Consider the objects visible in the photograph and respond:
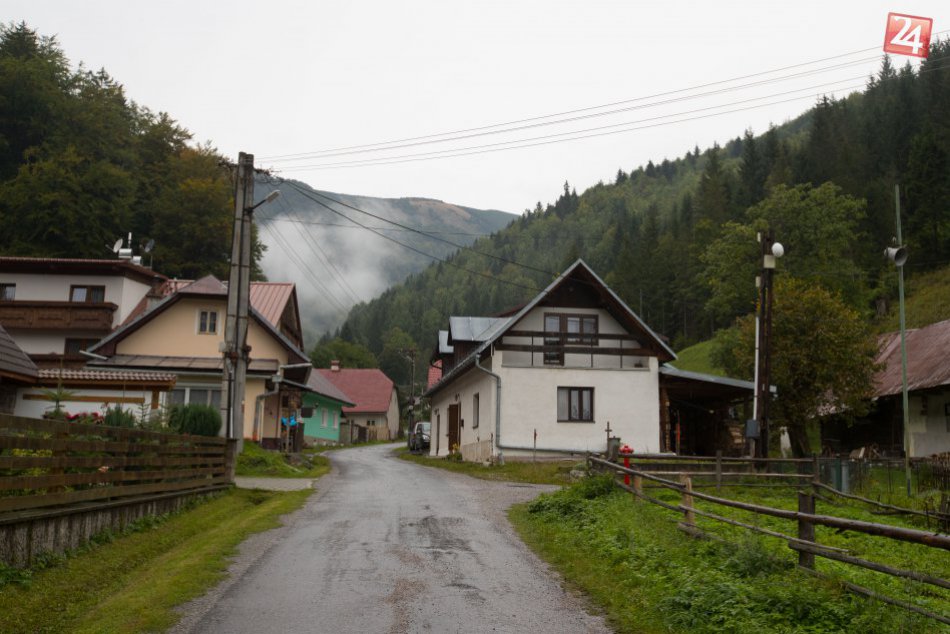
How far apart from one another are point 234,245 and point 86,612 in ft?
46.0

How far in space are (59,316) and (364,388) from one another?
44442 millimetres

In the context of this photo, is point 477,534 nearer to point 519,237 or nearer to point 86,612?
point 86,612

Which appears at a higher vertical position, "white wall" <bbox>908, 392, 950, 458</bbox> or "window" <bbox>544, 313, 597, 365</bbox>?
"window" <bbox>544, 313, 597, 365</bbox>

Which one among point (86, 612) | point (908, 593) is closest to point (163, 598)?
point (86, 612)

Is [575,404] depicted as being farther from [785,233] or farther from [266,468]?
[785,233]

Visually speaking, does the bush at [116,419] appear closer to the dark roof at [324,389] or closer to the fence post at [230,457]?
the fence post at [230,457]

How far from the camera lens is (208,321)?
34.2 meters

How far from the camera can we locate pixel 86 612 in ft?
25.8

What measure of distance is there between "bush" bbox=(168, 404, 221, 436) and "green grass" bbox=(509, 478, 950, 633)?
9190mm

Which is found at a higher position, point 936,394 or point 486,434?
point 936,394

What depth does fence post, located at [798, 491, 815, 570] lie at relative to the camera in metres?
8.36

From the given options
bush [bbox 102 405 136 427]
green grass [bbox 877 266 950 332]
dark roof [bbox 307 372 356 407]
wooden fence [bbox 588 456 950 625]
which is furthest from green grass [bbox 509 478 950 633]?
green grass [bbox 877 266 950 332]

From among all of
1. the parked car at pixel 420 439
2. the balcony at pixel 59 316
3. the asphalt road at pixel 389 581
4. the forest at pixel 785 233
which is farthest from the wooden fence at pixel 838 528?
the parked car at pixel 420 439

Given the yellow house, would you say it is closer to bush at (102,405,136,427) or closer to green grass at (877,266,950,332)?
bush at (102,405,136,427)
